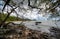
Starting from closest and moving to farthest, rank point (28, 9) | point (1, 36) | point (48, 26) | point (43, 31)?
point (1, 36), point (28, 9), point (43, 31), point (48, 26)

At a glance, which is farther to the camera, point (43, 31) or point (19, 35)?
point (43, 31)

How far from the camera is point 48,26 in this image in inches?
261

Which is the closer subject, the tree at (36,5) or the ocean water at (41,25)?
the tree at (36,5)

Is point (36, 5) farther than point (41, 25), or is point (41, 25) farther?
point (41, 25)

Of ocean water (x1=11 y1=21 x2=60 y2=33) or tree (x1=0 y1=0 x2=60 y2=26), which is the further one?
ocean water (x1=11 y1=21 x2=60 y2=33)

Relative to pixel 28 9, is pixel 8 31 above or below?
below

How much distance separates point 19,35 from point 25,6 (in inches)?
36.9

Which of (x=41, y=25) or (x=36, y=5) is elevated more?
(x=36, y=5)

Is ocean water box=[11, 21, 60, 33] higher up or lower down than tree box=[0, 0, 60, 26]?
lower down

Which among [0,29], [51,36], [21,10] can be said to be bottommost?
[51,36]

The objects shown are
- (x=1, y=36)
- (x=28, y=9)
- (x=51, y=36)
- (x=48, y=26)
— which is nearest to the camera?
(x=1, y=36)

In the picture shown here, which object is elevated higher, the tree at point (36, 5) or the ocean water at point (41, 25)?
the tree at point (36, 5)

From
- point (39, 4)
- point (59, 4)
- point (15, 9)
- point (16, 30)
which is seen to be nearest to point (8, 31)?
point (16, 30)

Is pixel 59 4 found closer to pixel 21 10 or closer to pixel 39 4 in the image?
pixel 39 4
